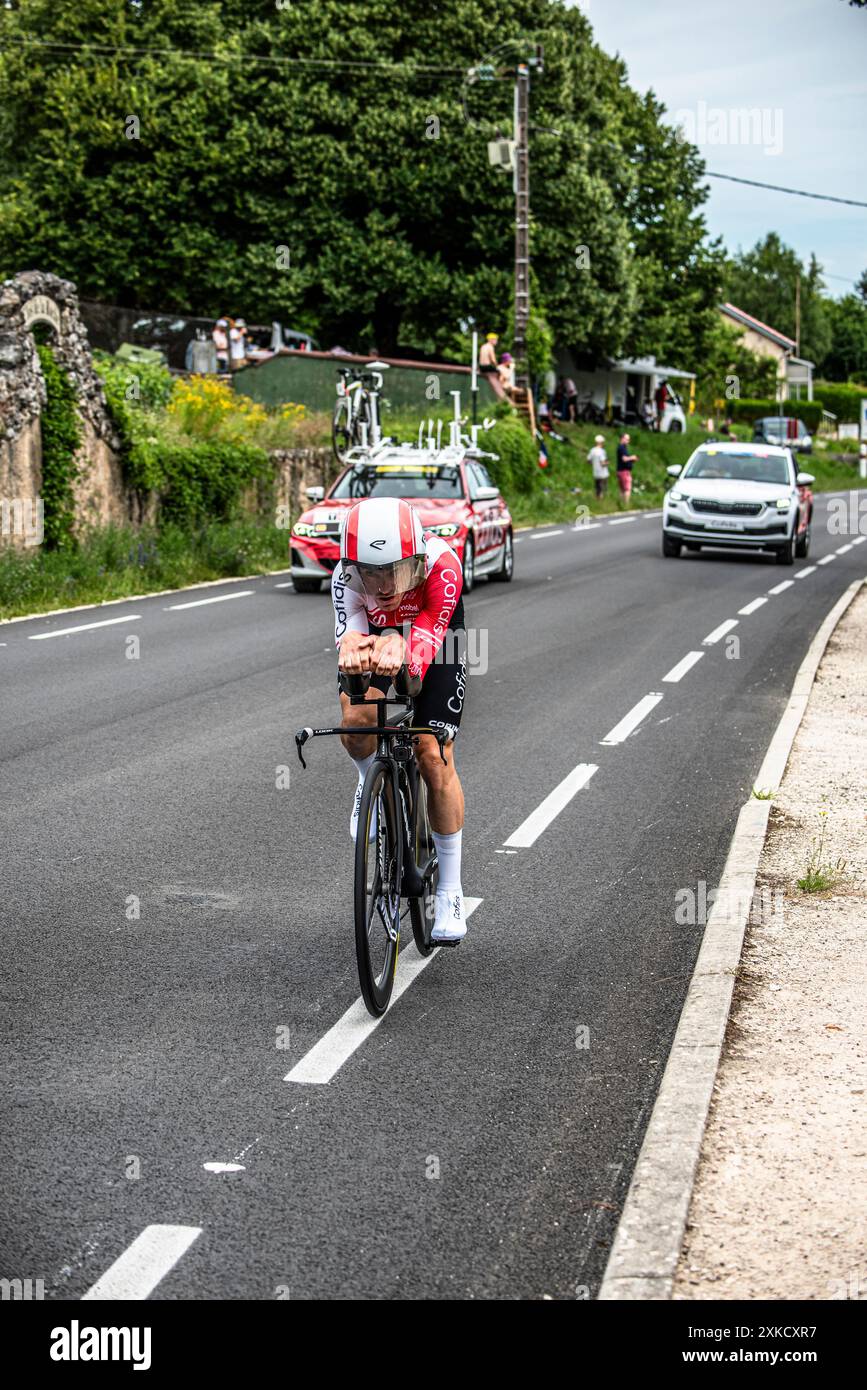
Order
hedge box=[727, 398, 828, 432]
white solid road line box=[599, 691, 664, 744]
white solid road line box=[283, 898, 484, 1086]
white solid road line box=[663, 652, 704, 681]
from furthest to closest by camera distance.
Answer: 1. hedge box=[727, 398, 828, 432]
2. white solid road line box=[663, 652, 704, 681]
3. white solid road line box=[599, 691, 664, 744]
4. white solid road line box=[283, 898, 484, 1086]

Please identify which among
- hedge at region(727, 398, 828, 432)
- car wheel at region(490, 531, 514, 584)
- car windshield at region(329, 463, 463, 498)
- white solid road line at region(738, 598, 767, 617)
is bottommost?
white solid road line at region(738, 598, 767, 617)

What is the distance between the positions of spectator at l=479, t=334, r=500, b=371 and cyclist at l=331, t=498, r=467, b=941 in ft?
115

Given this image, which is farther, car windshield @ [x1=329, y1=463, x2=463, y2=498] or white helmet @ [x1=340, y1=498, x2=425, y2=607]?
car windshield @ [x1=329, y1=463, x2=463, y2=498]

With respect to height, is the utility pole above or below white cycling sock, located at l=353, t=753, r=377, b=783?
above

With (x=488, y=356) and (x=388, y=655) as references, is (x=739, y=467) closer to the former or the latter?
(x=488, y=356)

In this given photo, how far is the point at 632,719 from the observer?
38.7ft

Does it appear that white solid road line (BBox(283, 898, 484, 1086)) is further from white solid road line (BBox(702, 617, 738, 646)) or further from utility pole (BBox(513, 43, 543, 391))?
utility pole (BBox(513, 43, 543, 391))

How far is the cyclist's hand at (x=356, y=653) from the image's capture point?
18.4 ft

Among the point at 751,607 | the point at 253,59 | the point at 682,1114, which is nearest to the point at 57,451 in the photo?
the point at 751,607

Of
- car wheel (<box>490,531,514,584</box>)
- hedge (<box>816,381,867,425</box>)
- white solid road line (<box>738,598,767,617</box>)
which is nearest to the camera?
white solid road line (<box>738,598,767,617</box>)

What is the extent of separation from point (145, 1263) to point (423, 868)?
254 centimetres

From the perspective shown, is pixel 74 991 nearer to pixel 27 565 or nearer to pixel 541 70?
pixel 27 565

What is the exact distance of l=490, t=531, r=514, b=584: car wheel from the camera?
21.3 meters

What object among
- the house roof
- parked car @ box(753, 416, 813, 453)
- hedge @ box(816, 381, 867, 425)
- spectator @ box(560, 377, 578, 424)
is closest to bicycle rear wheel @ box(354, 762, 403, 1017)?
spectator @ box(560, 377, 578, 424)
